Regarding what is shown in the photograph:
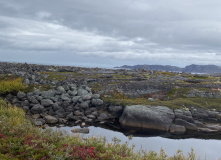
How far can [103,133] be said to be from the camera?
25953 mm

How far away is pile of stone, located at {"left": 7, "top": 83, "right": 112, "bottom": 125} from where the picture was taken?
103 feet

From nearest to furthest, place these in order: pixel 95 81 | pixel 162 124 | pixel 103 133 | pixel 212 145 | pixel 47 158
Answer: pixel 47 158 < pixel 212 145 < pixel 103 133 < pixel 162 124 < pixel 95 81

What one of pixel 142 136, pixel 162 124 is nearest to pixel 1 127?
pixel 142 136

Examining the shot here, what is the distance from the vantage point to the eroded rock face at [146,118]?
2894cm

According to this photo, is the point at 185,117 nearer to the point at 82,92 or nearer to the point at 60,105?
the point at 82,92

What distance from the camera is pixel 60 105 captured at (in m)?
34.4

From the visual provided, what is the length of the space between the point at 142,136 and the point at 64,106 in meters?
15.1

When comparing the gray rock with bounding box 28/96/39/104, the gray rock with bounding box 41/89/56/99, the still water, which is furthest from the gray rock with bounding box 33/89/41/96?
the still water

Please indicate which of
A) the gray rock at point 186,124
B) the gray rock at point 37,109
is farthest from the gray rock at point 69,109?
the gray rock at point 186,124

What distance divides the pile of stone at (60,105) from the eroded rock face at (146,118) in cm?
408

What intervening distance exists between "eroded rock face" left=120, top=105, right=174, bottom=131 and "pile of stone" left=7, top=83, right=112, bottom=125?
4.08 m

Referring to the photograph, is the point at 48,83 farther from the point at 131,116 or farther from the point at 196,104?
the point at 196,104

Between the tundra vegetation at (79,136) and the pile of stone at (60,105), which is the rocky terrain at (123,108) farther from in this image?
the tundra vegetation at (79,136)

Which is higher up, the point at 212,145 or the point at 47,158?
the point at 47,158
